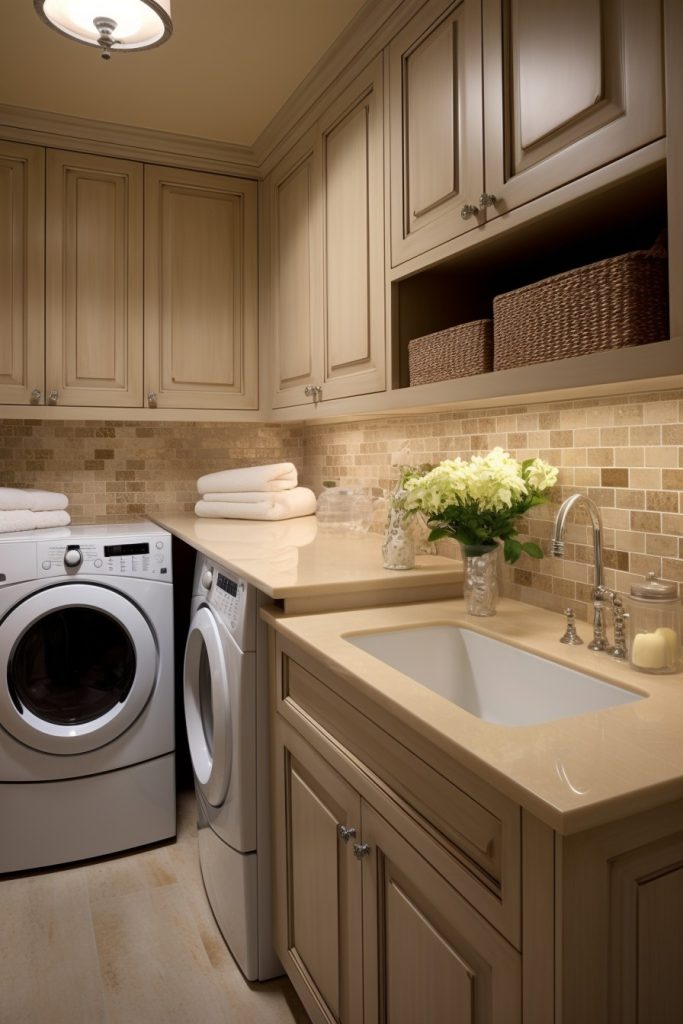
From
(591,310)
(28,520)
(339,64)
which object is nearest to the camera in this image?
(591,310)

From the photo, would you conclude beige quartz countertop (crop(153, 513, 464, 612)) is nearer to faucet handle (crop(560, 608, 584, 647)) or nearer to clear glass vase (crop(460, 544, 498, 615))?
clear glass vase (crop(460, 544, 498, 615))

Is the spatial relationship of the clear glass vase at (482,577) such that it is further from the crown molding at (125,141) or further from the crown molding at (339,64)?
the crown molding at (125,141)

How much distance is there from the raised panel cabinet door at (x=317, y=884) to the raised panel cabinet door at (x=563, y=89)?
1.11 m

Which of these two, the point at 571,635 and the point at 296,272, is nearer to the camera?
the point at 571,635

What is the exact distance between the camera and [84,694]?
2.29 m

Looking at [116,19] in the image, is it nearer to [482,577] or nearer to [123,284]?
[123,284]

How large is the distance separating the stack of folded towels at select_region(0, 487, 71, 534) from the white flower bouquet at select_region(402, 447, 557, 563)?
1.51 meters

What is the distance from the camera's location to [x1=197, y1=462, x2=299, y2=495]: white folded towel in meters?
2.62

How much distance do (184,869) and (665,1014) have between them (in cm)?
176

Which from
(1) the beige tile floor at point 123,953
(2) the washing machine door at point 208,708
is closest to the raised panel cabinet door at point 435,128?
(2) the washing machine door at point 208,708

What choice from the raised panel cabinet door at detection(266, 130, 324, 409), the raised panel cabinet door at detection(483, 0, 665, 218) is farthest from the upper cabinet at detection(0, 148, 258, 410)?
the raised panel cabinet door at detection(483, 0, 665, 218)

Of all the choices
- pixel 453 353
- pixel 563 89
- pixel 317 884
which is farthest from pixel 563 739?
pixel 563 89

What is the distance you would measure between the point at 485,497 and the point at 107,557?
1358mm

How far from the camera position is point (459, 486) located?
1.44 meters
